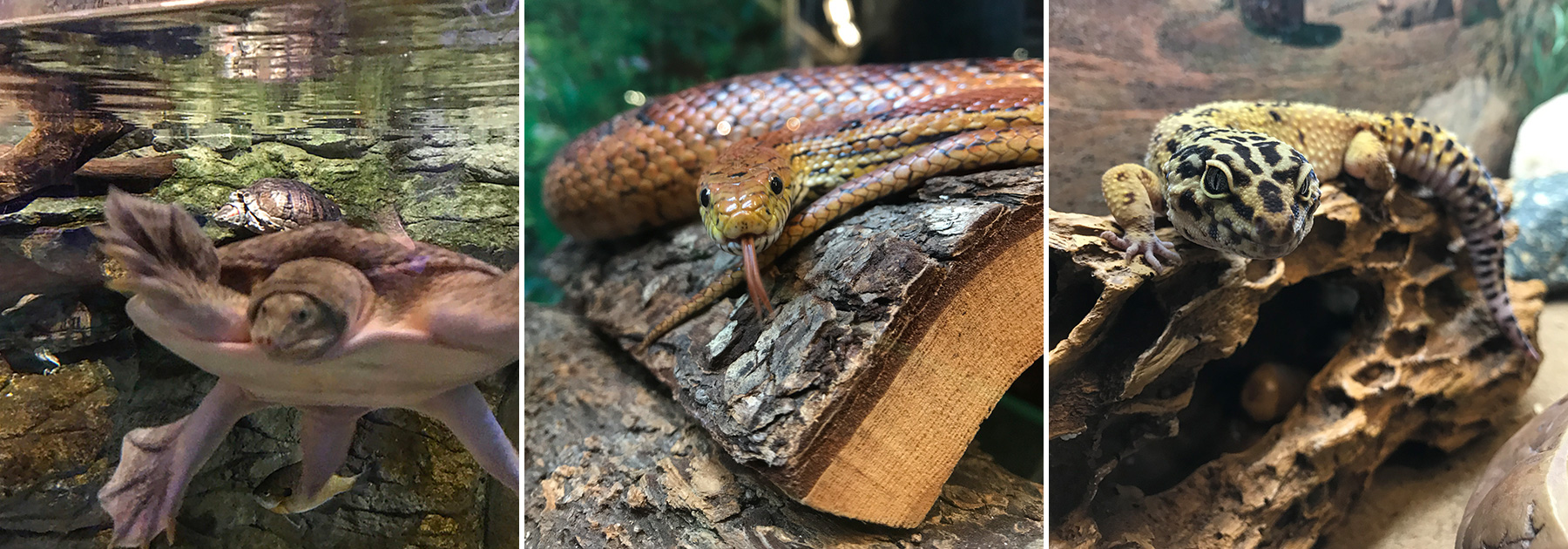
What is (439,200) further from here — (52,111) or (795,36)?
(795,36)

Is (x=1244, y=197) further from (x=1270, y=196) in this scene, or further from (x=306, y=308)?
(x=306, y=308)

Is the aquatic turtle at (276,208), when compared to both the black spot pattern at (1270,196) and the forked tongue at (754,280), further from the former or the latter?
the black spot pattern at (1270,196)

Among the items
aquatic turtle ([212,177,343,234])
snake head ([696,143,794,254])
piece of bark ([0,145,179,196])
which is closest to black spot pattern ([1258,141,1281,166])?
snake head ([696,143,794,254])

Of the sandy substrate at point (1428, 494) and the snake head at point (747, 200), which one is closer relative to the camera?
the snake head at point (747, 200)

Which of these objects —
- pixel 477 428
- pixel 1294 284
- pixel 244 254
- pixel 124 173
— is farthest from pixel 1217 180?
pixel 124 173

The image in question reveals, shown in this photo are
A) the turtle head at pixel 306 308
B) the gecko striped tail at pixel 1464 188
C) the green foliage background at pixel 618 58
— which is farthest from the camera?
the green foliage background at pixel 618 58

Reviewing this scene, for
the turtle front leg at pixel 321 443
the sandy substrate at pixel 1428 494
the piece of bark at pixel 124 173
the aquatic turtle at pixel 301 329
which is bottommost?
the sandy substrate at pixel 1428 494

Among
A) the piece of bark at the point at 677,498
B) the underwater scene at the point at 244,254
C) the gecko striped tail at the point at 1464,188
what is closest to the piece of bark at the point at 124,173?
the underwater scene at the point at 244,254
